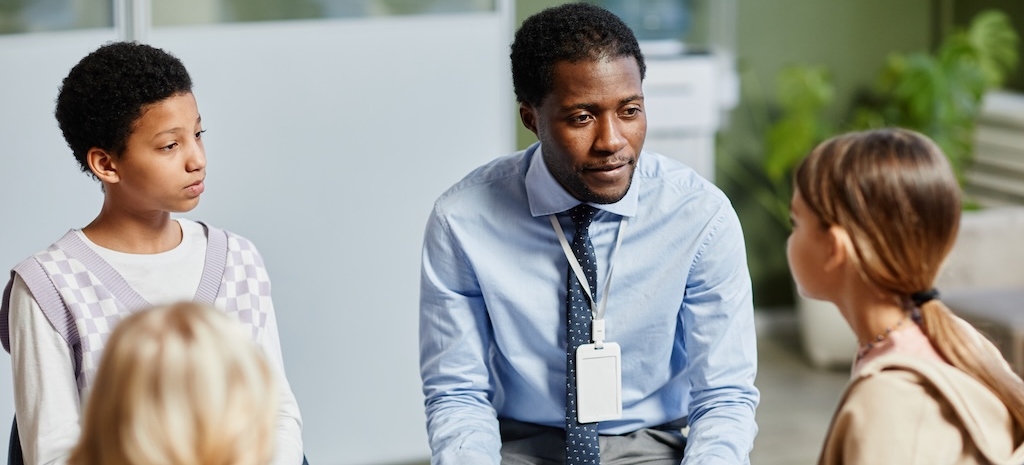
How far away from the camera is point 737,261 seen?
1.90m

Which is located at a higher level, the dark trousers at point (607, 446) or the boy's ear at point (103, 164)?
the boy's ear at point (103, 164)

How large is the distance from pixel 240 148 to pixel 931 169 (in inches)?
65.4

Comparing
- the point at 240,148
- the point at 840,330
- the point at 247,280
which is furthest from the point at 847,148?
the point at 840,330

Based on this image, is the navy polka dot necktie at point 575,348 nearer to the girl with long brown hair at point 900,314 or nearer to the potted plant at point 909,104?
the girl with long brown hair at point 900,314

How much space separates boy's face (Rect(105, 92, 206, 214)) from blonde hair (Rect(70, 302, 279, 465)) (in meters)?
0.65

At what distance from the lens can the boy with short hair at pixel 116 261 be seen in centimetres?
170

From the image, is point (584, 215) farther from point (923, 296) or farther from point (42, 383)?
point (42, 383)

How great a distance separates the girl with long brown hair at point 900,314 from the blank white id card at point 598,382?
42cm

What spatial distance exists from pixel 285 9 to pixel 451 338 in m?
1.11

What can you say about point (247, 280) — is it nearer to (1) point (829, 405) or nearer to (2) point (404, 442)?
(2) point (404, 442)

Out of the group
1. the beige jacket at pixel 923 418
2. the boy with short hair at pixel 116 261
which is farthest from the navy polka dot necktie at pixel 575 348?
the beige jacket at pixel 923 418

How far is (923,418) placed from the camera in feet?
4.58

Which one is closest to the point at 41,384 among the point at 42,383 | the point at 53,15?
the point at 42,383

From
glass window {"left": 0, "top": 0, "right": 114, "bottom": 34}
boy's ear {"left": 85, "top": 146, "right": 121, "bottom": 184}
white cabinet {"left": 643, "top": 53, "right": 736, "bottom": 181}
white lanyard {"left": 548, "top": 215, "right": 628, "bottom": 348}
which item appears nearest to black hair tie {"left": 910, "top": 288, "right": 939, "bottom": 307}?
white lanyard {"left": 548, "top": 215, "right": 628, "bottom": 348}
